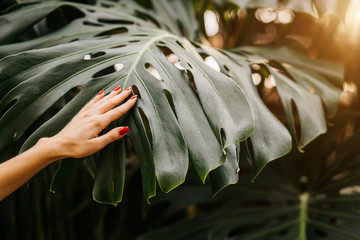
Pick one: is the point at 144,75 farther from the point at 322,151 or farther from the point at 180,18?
the point at 322,151

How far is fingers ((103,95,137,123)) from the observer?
0.52 m

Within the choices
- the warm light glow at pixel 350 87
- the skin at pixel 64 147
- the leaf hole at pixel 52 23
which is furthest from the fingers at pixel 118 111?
the warm light glow at pixel 350 87

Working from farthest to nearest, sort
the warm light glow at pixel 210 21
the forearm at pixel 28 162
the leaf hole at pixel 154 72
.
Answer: the warm light glow at pixel 210 21, the leaf hole at pixel 154 72, the forearm at pixel 28 162

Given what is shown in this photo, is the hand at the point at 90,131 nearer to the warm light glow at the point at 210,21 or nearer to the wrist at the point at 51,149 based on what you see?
the wrist at the point at 51,149

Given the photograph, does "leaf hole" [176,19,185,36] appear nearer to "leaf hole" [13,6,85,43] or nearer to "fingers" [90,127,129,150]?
"leaf hole" [13,6,85,43]

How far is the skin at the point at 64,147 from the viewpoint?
0.50 meters

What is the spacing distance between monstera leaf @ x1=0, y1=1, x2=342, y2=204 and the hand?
0.10ft

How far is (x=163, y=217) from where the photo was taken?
1002 mm

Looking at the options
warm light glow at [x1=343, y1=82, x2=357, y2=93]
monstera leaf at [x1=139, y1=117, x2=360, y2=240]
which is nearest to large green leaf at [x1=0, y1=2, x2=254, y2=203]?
monstera leaf at [x1=139, y1=117, x2=360, y2=240]

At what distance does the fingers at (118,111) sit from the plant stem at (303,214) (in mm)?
545

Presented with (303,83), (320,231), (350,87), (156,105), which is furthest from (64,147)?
(350,87)

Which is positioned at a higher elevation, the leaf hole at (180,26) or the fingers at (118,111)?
the leaf hole at (180,26)

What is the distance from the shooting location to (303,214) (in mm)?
899

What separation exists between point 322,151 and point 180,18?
596mm
